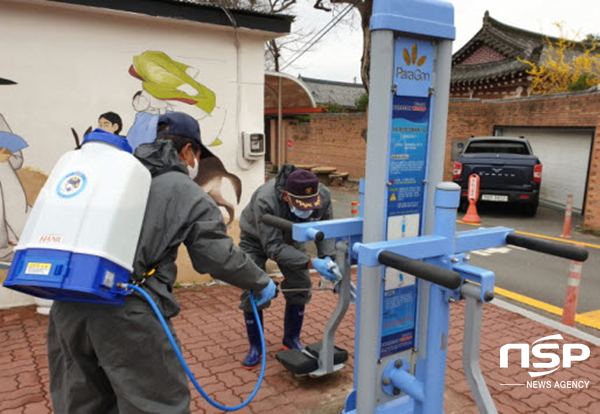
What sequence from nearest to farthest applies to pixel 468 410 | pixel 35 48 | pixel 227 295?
pixel 468 410, pixel 35 48, pixel 227 295

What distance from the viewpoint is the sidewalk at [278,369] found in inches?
132

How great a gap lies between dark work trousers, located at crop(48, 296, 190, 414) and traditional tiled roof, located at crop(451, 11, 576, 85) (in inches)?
776

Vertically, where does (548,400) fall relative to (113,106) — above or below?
below

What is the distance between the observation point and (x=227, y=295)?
5.54 m

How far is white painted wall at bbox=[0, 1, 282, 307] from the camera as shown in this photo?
4.63 metres

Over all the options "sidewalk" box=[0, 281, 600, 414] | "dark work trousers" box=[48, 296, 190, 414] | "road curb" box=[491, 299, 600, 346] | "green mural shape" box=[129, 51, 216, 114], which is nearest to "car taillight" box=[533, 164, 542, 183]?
"road curb" box=[491, 299, 600, 346]

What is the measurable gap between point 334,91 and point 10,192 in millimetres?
30371

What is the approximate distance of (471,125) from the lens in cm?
1564

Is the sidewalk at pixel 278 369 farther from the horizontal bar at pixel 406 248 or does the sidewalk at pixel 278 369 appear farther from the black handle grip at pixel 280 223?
the horizontal bar at pixel 406 248

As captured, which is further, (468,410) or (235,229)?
(235,229)

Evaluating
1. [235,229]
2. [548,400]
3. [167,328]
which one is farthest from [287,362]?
[235,229]

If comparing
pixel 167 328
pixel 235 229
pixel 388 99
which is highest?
pixel 388 99

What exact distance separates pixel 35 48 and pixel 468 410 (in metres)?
5.11

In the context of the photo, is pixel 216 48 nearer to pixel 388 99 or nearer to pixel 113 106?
pixel 113 106
